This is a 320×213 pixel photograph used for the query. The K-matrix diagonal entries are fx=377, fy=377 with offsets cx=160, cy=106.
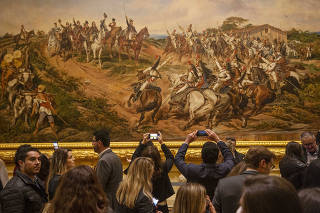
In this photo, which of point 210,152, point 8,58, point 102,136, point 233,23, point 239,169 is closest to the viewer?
point 239,169

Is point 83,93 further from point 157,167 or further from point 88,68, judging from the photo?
point 157,167

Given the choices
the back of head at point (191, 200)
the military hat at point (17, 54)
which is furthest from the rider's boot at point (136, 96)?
the back of head at point (191, 200)

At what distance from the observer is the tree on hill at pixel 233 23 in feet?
35.1

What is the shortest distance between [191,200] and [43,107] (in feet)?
26.7

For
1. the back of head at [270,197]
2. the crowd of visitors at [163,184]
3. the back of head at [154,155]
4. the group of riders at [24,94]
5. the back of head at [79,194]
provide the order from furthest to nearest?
the group of riders at [24,94]
the back of head at [154,155]
the back of head at [79,194]
the crowd of visitors at [163,184]
the back of head at [270,197]

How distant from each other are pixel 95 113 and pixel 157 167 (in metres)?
5.39

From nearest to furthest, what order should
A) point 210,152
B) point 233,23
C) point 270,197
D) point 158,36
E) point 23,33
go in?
point 270,197 < point 210,152 < point 233,23 < point 158,36 < point 23,33

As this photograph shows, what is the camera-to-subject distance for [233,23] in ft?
35.2

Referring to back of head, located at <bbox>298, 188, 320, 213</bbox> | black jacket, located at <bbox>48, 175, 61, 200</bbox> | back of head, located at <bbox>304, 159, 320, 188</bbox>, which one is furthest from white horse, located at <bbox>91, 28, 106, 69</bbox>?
back of head, located at <bbox>298, 188, 320, 213</bbox>

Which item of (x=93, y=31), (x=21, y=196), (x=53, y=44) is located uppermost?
(x=93, y=31)

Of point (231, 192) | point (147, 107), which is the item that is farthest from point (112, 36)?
point (231, 192)

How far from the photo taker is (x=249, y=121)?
10211 millimetres

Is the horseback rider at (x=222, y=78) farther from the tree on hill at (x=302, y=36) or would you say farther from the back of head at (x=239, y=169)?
the back of head at (x=239, y=169)

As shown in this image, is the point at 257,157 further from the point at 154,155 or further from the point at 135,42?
the point at 135,42
